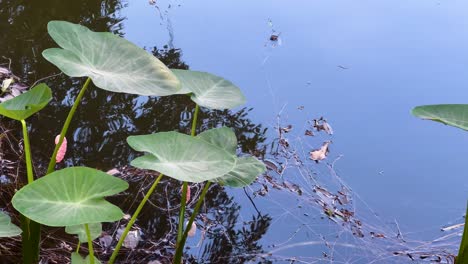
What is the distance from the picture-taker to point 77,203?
1.12 meters

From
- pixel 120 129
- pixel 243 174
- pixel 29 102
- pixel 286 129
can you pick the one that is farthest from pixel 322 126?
pixel 29 102

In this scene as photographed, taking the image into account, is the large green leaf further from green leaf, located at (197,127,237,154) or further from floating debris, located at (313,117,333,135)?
floating debris, located at (313,117,333,135)

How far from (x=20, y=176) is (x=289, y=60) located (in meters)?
1.33

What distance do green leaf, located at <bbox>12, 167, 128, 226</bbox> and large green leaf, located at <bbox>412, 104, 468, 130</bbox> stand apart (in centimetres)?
66

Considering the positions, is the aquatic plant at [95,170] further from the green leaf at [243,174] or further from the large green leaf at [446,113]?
the large green leaf at [446,113]

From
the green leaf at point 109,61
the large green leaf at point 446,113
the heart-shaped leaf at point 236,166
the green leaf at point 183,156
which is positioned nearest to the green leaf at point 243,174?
the heart-shaped leaf at point 236,166

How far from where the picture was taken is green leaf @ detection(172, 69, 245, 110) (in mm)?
1463

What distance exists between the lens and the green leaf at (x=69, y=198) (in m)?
1.07

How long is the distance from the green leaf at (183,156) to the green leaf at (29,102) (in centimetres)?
20

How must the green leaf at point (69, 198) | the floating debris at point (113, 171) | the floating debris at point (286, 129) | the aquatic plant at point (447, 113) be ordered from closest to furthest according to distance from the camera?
1. the green leaf at point (69, 198)
2. the aquatic plant at point (447, 113)
3. the floating debris at point (113, 171)
4. the floating debris at point (286, 129)

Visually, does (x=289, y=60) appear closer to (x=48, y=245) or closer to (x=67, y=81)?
(x=67, y=81)

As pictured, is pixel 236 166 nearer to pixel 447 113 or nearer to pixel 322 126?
pixel 447 113

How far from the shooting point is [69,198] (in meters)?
1.13

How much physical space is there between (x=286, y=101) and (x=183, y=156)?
1118mm
